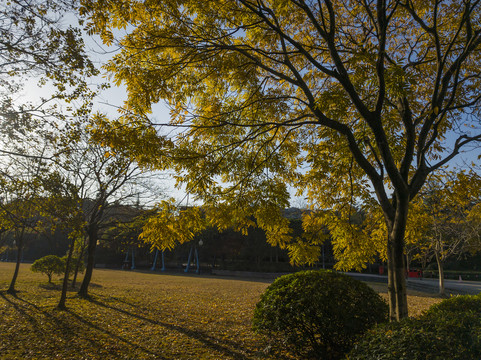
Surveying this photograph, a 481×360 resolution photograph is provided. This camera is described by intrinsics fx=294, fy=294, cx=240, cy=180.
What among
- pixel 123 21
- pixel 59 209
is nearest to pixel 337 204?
pixel 123 21

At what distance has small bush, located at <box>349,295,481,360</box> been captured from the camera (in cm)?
250

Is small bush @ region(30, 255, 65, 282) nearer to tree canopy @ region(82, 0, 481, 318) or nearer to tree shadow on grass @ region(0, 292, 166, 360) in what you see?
tree shadow on grass @ region(0, 292, 166, 360)

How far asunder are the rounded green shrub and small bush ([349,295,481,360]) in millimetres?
1579

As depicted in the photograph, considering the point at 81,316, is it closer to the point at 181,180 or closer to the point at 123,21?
the point at 181,180

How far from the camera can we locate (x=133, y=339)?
655 cm

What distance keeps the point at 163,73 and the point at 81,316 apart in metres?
7.84

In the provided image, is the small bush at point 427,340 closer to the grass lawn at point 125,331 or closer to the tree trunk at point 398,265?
the tree trunk at point 398,265

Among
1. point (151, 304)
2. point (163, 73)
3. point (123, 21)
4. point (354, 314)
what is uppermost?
point (123, 21)

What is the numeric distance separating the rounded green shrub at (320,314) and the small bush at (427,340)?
158cm

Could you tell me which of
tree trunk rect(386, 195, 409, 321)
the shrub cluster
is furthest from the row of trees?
the shrub cluster

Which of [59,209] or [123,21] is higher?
[123,21]

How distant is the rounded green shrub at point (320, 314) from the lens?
184 inches

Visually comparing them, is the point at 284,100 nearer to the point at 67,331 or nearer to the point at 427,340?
the point at 427,340

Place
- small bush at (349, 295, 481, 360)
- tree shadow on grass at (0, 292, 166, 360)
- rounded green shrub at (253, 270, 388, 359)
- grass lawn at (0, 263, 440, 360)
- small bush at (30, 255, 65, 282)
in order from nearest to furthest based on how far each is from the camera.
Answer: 1. small bush at (349, 295, 481, 360)
2. rounded green shrub at (253, 270, 388, 359)
3. grass lawn at (0, 263, 440, 360)
4. tree shadow on grass at (0, 292, 166, 360)
5. small bush at (30, 255, 65, 282)
